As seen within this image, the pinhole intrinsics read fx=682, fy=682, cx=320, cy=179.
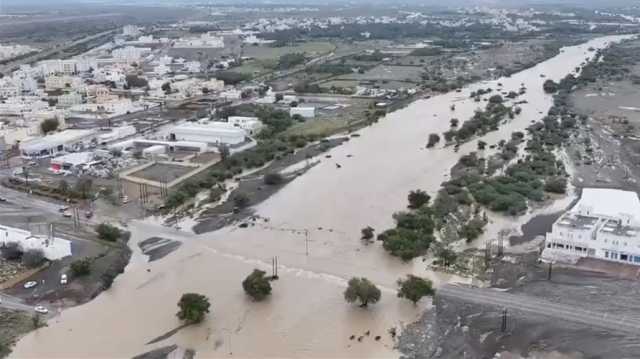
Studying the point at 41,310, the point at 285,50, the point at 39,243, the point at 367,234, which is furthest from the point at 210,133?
the point at 285,50

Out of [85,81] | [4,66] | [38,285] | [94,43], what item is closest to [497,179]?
[38,285]

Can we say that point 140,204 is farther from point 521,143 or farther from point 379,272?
point 521,143

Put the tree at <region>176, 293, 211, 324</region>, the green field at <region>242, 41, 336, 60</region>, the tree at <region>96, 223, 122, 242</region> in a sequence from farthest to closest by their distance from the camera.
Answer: the green field at <region>242, 41, 336, 60</region> → the tree at <region>96, 223, 122, 242</region> → the tree at <region>176, 293, 211, 324</region>

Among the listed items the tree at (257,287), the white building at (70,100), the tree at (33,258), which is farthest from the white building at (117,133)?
the tree at (257,287)

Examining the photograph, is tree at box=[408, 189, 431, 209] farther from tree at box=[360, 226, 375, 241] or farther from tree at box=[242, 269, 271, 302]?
tree at box=[242, 269, 271, 302]

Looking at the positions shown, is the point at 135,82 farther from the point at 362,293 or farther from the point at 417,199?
the point at 362,293

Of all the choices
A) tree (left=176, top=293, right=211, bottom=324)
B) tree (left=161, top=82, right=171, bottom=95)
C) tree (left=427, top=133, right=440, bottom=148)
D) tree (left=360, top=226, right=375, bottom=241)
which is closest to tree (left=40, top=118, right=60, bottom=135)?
tree (left=161, top=82, right=171, bottom=95)
